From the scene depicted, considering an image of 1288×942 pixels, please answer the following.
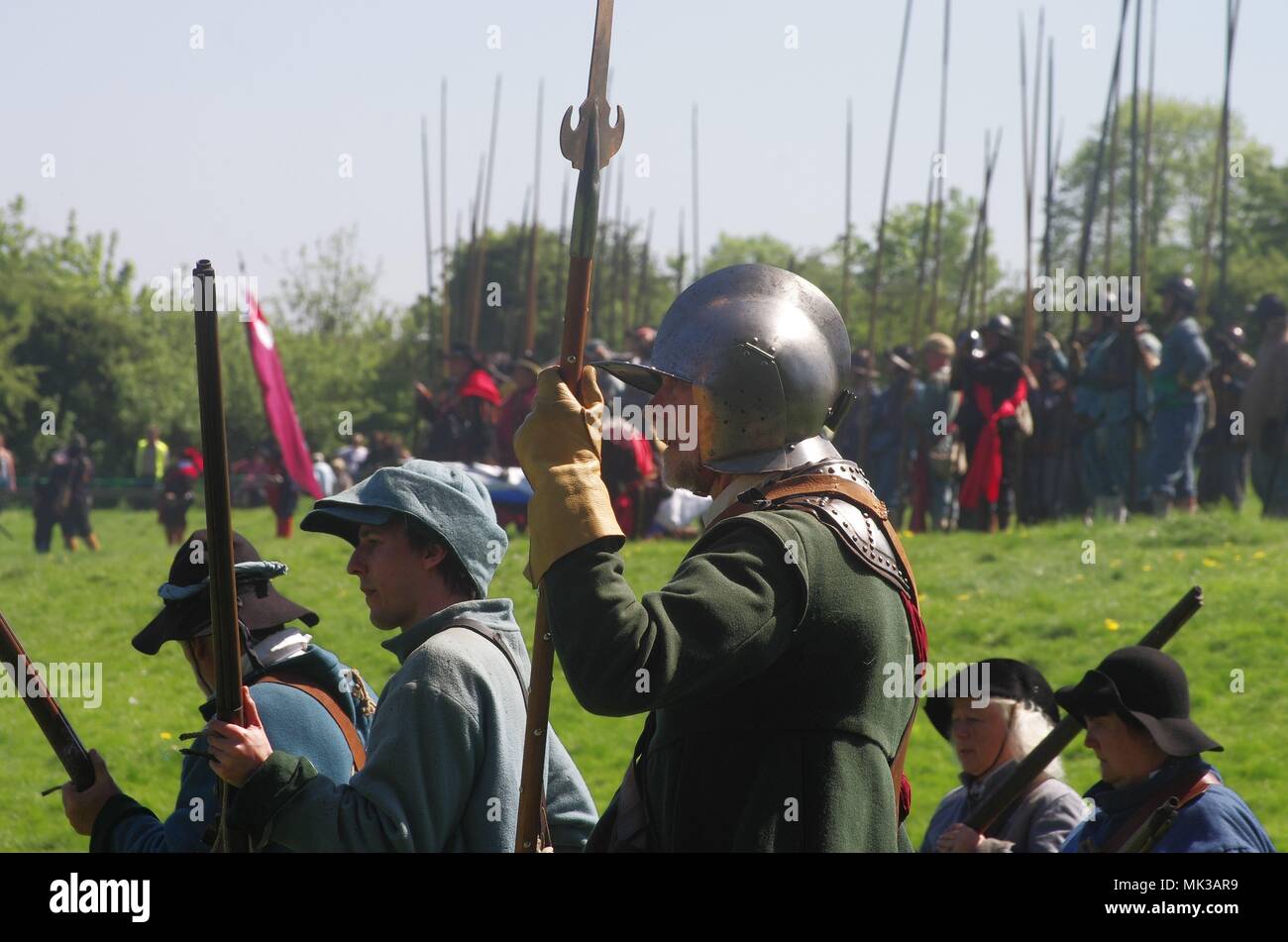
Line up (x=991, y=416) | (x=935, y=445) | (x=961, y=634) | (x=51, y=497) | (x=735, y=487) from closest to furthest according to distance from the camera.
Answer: (x=735, y=487), (x=961, y=634), (x=991, y=416), (x=935, y=445), (x=51, y=497)

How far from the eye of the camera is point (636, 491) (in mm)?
15828

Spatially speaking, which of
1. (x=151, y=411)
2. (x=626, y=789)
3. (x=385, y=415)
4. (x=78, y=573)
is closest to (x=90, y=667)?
(x=78, y=573)

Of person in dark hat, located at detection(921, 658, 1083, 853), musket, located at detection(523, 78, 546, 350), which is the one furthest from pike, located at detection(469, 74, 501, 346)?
person in dark hat, located at detection(921, 658, 1083, 853)

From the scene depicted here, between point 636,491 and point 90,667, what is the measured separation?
5389 mm

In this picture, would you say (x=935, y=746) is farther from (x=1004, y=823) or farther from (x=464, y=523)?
(x=464, y=523)

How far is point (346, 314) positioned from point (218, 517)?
5694 centimetres

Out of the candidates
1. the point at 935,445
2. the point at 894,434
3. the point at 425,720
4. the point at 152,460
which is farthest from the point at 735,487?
the point at 152,460

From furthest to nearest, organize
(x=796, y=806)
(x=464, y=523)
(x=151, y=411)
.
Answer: (x=151, y=411) → (x=464, y=523) → (x=796, y=806)

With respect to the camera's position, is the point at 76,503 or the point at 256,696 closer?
the point at 256,696

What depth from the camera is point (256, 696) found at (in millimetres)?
3707

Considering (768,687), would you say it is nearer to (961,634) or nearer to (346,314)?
(961,634)

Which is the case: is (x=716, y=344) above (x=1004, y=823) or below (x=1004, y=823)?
above

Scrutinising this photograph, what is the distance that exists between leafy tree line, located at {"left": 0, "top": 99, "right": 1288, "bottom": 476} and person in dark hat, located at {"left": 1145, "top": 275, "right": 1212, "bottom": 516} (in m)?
20.6

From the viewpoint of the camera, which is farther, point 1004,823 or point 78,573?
point 78,573
